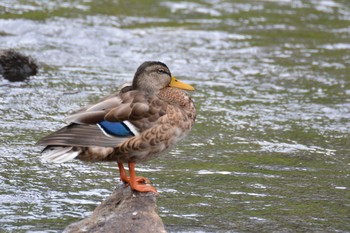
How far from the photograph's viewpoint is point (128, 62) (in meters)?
11.6

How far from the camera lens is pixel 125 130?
5898 millimetres

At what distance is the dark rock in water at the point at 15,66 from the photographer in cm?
1033

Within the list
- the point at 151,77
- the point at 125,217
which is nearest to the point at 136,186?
the point at 125,217

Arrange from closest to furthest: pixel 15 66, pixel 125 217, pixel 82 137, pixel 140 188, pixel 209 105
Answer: pixel 125 217 → pixel 82 137 → pixel 140 188 → pixel 209 105 → pixel 15 66

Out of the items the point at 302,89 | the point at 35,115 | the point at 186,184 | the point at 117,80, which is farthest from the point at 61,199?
the point at 302,89

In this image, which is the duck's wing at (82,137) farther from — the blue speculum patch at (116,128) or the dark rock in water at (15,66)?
the dark rock in water at (15,66)

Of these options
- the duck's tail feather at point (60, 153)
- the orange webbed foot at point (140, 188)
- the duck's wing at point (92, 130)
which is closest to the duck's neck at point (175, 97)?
the duck's wing at point (92, 130)

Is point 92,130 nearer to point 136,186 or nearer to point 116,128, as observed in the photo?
point 116,128

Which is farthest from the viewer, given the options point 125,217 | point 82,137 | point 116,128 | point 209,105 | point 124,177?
point 209,105

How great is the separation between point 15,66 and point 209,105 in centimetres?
248

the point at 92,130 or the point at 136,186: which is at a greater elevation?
the point at 92,130

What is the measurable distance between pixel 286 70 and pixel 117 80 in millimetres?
2382

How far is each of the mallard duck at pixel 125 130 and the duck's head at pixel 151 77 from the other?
0.02 meters

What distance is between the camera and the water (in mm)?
6648
